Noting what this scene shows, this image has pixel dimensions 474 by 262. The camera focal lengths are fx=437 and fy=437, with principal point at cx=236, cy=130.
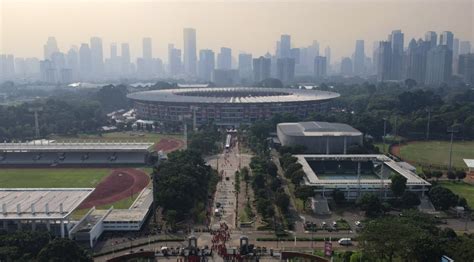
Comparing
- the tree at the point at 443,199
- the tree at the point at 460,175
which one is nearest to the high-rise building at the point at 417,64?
the tree at the point at 460,175

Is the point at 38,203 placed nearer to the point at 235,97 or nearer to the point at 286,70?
the point at 235,97

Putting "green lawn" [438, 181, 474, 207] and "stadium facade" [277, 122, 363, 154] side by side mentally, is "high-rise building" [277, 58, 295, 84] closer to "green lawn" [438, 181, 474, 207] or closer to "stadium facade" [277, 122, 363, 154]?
"stadium facade" [277, 122, 363, 154]

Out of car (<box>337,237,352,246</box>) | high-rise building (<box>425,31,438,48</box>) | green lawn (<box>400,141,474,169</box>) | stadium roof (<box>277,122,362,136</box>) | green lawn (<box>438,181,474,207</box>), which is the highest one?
high-rise building (<box>425,31,438,48</box>)

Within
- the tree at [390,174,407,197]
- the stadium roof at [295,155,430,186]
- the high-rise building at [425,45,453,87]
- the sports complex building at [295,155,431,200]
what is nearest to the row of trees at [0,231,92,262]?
the sports complex building at [295,155,431,200]

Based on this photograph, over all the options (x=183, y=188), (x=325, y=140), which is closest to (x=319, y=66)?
(x=325, y=140)

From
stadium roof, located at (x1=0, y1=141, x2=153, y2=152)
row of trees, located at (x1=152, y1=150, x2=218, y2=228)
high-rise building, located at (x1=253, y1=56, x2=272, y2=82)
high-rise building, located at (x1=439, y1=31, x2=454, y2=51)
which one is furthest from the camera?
high-rise building, located at (x1=439, y1=31, x2=454, y2=51)

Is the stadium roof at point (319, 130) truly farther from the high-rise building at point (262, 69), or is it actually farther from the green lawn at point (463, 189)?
the high-rise building at point (262, 69)

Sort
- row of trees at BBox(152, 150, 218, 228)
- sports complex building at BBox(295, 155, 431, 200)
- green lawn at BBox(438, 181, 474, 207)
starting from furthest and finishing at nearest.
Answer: green lawn at BBox(438, 181, 474, 207)
sports complex building at BBox(295, 155, 431, 200)
row of trees at BBox(152, 150, 218, 228)
